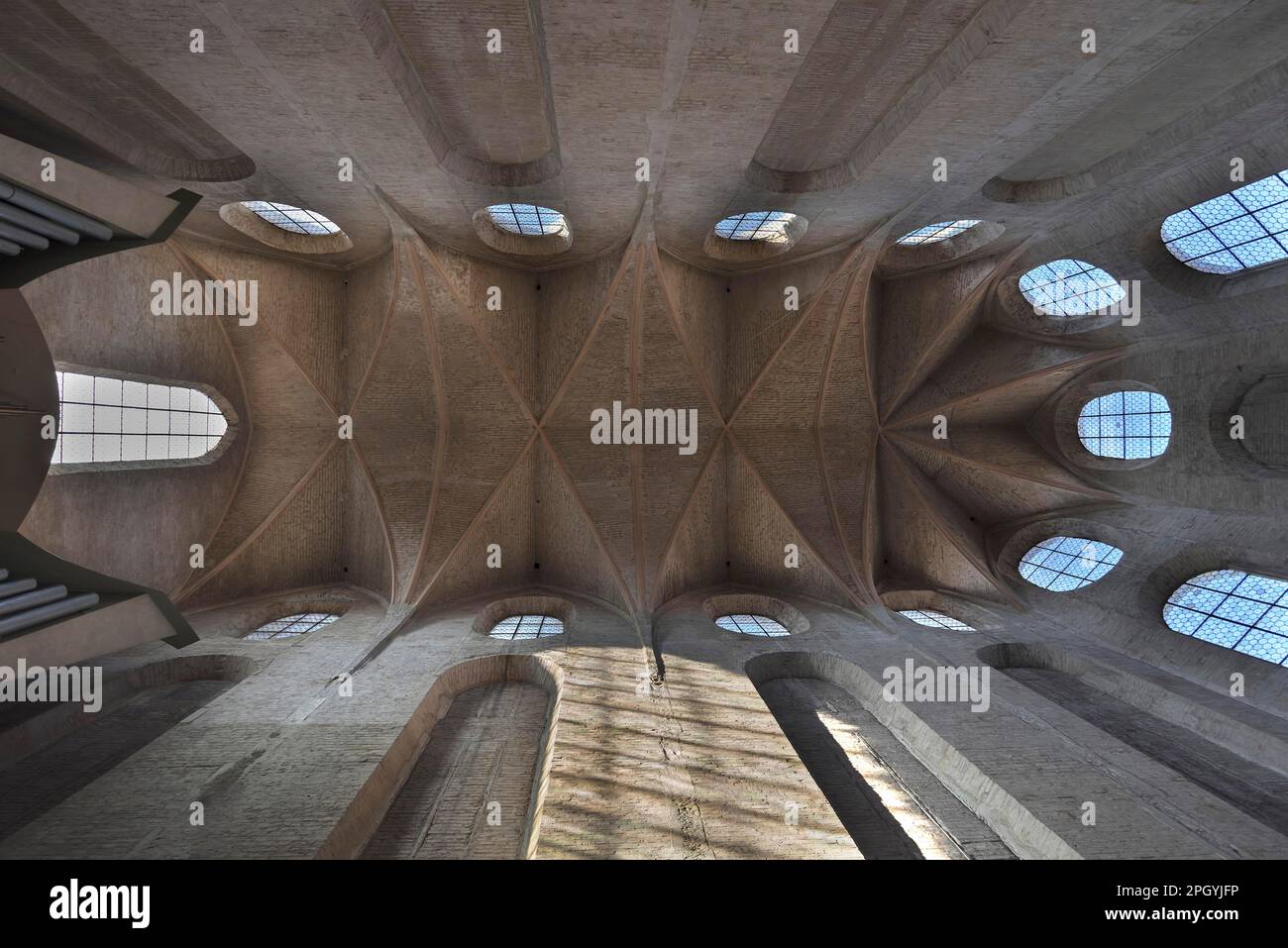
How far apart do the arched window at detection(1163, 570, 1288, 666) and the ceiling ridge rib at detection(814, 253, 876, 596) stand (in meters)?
5.31

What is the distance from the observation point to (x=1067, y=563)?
13195 millimetres

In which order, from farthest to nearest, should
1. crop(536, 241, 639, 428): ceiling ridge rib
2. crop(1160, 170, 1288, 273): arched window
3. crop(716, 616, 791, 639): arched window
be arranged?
1. crop(716, 616, 791, 639): arched window
2. crop(536, 241, 639, 428): ceiling ridge rib
3. crop(1160, 170, 1288, 273): arched window

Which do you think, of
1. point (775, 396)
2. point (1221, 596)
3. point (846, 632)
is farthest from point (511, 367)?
point (1221, 596)

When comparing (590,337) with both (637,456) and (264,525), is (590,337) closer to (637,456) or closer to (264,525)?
(637,456)

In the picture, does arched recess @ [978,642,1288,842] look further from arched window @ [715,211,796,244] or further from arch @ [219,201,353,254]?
arch @ [219,201,353,254]

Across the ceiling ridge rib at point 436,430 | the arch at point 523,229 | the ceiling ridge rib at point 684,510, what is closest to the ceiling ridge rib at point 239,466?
the ceiling ridge rib at point 436,430

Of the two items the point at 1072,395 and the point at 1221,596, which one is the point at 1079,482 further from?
the point at 1221,596

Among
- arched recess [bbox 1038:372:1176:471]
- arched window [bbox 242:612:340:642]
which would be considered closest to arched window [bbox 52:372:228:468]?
arched window [bbox 242:612:340:642]

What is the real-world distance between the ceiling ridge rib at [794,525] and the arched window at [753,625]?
1.63m

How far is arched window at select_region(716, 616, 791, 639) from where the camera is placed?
12.7 meters

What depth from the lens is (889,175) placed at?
9289 millimetres

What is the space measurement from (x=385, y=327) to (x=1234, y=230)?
52.4 ft

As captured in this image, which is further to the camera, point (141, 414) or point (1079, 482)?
point (1079, 482)

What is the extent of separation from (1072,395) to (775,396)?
21.6ft
